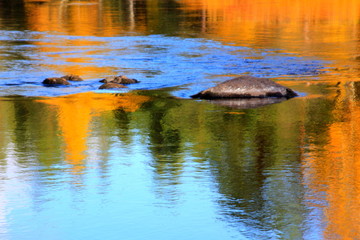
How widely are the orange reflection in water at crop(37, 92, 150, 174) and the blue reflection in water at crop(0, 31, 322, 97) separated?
1.26 m

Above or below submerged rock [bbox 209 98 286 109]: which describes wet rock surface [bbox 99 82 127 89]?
above

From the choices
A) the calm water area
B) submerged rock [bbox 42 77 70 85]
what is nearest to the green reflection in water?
the calm water area

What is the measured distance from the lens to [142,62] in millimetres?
28906

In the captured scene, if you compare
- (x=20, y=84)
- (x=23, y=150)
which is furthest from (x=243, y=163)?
(x=20, y=84)

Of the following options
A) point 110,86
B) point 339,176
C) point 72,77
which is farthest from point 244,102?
point 339,176

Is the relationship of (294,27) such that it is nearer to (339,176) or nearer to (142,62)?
(142,62)

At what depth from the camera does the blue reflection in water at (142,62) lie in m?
23.2

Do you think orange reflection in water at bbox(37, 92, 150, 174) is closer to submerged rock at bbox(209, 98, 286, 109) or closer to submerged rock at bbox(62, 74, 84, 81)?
submerged rock at bbox(209, 98, 286, 109)

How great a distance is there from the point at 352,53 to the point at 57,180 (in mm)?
21974

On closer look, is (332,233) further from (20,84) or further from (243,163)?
(20,84)

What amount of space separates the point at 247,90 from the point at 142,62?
9.88 m

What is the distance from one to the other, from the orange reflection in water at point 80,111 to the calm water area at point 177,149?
36 millimetres

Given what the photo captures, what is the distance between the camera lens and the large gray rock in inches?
771

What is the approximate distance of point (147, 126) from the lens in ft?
52.2
